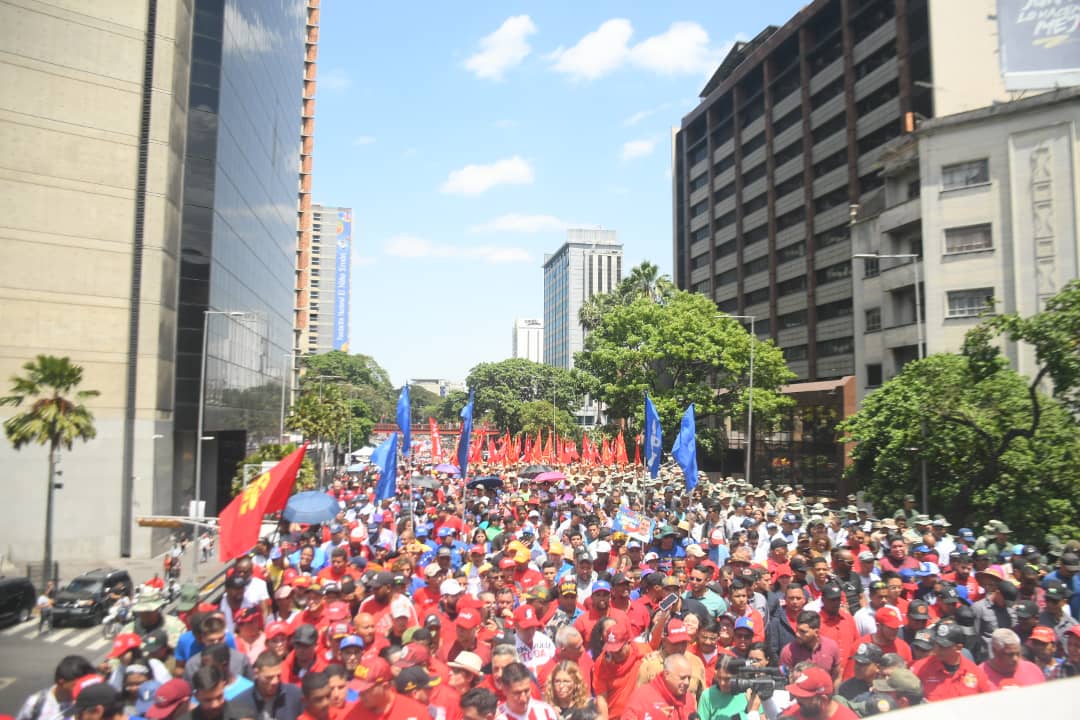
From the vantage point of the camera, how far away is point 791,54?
59.1m

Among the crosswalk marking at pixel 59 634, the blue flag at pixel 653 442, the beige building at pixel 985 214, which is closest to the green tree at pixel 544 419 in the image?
the beige building at pixel 985 214

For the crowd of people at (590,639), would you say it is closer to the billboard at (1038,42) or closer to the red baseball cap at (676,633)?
the red baseball cap at (676,633)

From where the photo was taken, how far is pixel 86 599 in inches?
726

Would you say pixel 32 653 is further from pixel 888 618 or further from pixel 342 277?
pixel 342 277

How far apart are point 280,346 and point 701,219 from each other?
3803cm

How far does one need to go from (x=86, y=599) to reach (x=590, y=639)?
1621 cm

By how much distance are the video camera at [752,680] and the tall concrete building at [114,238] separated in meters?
28.9

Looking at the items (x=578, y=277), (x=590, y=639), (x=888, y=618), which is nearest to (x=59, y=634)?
(x=590, y=639)

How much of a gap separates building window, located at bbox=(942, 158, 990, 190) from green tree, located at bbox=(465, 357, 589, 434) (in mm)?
65935

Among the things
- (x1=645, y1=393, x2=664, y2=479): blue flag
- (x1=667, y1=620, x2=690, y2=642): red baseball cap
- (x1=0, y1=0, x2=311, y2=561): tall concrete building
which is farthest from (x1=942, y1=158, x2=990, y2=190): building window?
(x1=667, y1=620, x2=690, y2=642): red baseball cap

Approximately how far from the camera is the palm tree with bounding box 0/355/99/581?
25.0m

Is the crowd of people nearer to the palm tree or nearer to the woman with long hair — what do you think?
the woman with long hair

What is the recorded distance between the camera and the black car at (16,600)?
718 inches

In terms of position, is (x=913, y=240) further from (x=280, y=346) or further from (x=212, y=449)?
(x=280, y=346)
